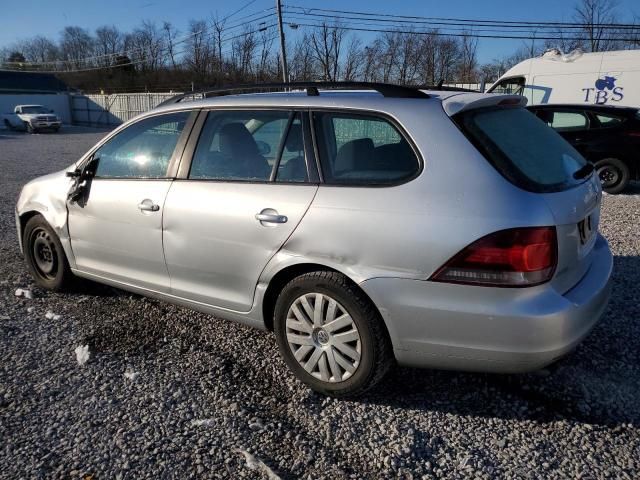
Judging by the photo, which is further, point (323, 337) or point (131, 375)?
point (131, 375)

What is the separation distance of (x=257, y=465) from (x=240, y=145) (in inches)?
75.3

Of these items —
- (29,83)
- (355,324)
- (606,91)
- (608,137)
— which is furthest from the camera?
(29,83)

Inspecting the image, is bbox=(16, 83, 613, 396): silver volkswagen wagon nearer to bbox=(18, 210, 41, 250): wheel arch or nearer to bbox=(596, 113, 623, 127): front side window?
bbox=(18, 210, 41, 250): wheel arch

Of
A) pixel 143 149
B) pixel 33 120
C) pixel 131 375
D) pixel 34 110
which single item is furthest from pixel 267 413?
pixel 34 110

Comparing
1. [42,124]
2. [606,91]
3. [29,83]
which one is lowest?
[42,124]

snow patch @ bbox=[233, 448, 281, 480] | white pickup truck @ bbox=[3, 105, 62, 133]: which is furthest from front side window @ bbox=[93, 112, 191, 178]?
white pickup truck @ bbox=[3, 105, 62, 133]

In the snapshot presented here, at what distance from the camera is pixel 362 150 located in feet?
9.82

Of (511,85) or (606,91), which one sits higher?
(511,85)

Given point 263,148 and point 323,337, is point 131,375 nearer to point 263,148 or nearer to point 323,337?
point 323,337

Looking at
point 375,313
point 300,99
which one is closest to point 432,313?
point 375,313

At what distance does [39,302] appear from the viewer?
4512mm

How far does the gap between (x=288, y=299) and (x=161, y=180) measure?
127 cm

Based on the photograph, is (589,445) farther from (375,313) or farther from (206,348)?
(206,348)

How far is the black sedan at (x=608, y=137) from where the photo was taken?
9.42 meters
